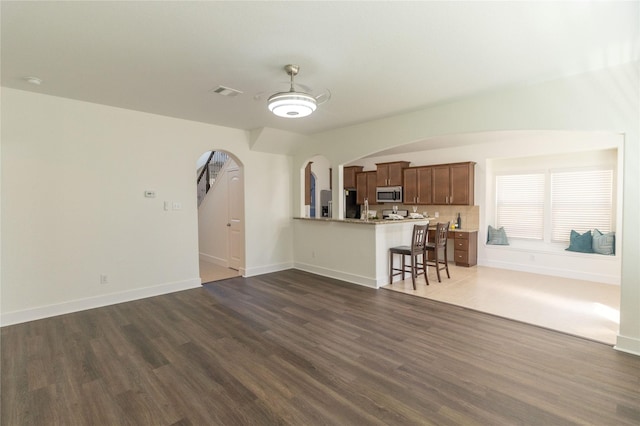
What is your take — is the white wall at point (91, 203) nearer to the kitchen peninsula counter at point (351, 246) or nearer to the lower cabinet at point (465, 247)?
the kitchen peninsula counter at point (351, 246)

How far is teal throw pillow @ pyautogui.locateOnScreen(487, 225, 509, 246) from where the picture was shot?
258 inches

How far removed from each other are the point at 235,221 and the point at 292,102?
3.93 metres

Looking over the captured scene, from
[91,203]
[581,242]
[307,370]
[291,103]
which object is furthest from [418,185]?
[91,203]

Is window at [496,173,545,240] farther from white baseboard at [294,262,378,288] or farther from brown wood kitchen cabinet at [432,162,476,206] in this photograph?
white baseboard at [294,262,378,288]

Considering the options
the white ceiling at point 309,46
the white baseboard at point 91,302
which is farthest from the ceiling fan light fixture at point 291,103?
the white baseboard at point 91,302

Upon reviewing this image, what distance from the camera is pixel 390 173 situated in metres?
7.72

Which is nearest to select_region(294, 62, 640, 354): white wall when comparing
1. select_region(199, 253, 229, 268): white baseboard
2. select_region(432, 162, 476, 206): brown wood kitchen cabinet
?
select_region(432, 162, 476, 206): brown wood kitchen cabinet

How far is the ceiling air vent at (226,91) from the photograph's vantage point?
349 cm

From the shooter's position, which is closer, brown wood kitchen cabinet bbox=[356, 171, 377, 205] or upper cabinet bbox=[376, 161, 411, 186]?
upper cabinet bbox=[376, 161, 411, 186]

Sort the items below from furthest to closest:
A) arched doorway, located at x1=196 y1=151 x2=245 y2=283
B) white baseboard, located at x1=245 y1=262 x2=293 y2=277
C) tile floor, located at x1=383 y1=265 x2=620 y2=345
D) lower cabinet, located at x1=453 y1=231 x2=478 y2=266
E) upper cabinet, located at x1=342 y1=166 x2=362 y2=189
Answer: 1. upper cabinet, located at x1=342 y1=166 x2=362 y2=189
2. lower cabinet, located at x1=453 y1=231 x2=478 y2=266
3. arched doorway, located at x1=196 y1=151 x2=245 y2=283
4. white baseboard, located at x1=245 y1=262 x2=293 y2=277
5. tile floor, located at x1=383 y1=265 x2=620 y2=345

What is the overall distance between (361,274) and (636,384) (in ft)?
10.9

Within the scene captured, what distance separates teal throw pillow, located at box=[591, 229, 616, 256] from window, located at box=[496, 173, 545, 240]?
901mm

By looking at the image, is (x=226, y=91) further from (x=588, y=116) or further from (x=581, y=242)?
(x=581, y=242)

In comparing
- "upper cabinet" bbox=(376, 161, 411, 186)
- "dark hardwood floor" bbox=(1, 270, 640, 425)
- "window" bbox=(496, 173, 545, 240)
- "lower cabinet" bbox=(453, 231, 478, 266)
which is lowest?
"dark hardwood floor" bbox=(1, 270, 640, 425)
